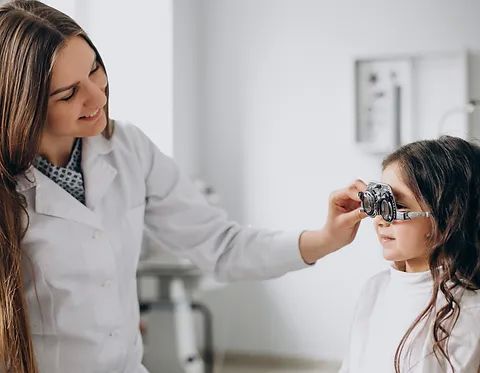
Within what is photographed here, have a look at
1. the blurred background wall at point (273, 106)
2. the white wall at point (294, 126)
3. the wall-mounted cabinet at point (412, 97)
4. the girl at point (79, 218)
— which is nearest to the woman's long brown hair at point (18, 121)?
the girl at point (79, 218)

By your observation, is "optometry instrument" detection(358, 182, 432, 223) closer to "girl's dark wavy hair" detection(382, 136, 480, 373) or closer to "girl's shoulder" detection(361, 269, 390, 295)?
"girl's dark wavy hair" detection(382, 136, 480, 373)

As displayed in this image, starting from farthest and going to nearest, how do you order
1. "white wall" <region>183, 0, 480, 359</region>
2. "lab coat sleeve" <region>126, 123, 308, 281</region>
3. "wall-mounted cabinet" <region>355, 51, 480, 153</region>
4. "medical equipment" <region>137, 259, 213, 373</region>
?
"white wall" <region>183, 0, 480, 359</region> < "wall-mounted cabinet" <region>355, 51, 480, 153</region> < "medical equipment" <region>137, 259, 213, 373</region> < "lab coat sleeve" <region>126, 123, 308, 281</region>

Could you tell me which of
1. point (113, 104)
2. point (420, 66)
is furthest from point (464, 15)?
point (113, 104)

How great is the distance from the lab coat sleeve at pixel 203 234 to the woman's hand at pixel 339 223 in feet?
0.15

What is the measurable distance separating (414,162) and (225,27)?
Answer: 8.80ft

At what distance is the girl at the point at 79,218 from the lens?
1.10 meters

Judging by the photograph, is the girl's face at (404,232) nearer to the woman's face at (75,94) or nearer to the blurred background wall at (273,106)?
the woman's face at (75,94)

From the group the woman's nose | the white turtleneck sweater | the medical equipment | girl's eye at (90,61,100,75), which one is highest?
girl's eye at (90,61,100,75)

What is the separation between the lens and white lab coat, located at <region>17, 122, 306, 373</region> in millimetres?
1158

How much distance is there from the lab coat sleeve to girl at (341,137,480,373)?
269 millimetres

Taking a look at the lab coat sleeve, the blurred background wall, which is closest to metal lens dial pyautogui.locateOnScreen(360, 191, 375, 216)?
the lab coat sleeve

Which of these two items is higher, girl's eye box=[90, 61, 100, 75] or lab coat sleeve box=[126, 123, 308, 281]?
girl's eye box=[90, 61, 100, 75]

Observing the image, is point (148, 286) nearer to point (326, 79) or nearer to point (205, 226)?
point (326, 79)

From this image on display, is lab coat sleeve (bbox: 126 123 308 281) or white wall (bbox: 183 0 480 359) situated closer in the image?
lab coat sleeve (bbox: 126 123 308 281)
